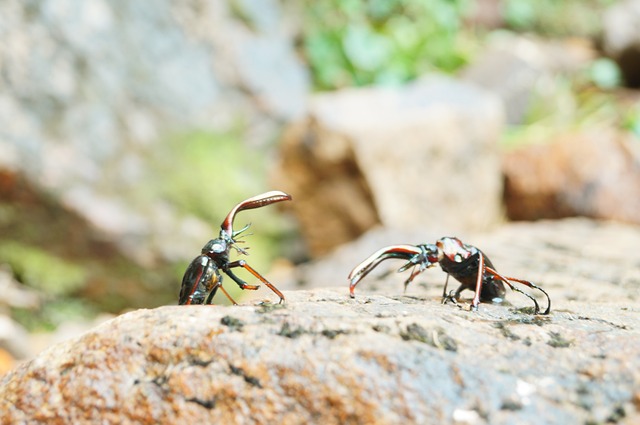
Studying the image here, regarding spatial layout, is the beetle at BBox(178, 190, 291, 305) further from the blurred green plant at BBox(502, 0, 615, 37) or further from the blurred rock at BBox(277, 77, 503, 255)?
the blurred green plant at BBox(502, 0, 615, 37)

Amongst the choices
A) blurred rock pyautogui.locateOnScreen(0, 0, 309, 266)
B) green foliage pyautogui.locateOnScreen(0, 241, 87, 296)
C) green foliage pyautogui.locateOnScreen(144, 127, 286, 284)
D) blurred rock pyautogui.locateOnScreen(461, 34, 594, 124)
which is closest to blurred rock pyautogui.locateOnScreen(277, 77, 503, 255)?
green foliage pyautogui.locateOnScreen(144, 127, 286, 284)

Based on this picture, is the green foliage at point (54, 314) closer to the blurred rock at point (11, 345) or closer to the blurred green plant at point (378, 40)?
the blurred rock at point (11, 345)

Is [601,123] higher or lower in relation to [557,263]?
higher

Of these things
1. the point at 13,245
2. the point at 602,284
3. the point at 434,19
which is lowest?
the point at 602,284

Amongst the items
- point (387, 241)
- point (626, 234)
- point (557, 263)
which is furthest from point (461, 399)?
point (626, 234)

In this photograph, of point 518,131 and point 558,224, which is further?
point 518,131

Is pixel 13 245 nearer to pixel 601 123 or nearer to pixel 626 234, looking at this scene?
pixel 626 234
